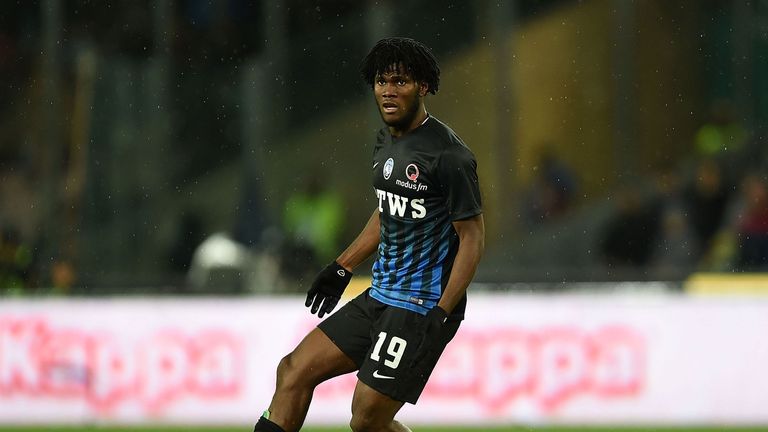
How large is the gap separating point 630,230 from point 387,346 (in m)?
7.17

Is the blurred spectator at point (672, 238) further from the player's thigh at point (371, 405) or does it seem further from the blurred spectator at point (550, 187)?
the player's thigh at point (371, 405)

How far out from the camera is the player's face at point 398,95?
6609mm

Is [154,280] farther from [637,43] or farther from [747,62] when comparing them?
[747,62]

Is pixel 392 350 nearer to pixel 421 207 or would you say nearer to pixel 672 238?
pixel 421 207

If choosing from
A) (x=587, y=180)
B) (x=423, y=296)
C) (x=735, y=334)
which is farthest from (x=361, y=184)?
(x=423, y=296)

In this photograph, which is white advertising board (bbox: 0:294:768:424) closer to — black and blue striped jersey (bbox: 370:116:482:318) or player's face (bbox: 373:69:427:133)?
black and blue striped jersey (bbox: 370:116:482:318)

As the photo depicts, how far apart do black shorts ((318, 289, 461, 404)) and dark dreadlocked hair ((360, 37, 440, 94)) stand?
1.02 meters

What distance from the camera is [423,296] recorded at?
6.81 meters

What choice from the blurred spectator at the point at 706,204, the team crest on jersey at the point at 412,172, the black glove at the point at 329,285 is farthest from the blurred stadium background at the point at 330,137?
the team crest on jersey at the point at 412,172

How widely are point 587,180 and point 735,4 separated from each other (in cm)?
207

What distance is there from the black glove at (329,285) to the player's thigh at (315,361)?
14.0 inches

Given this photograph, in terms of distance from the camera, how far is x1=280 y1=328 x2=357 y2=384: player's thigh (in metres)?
6.79

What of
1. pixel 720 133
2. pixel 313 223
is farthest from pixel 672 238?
pixel 313 223

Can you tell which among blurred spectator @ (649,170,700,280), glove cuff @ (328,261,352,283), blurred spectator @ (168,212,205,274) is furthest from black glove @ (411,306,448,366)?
blurred spectator @ (168,212,205,274)
